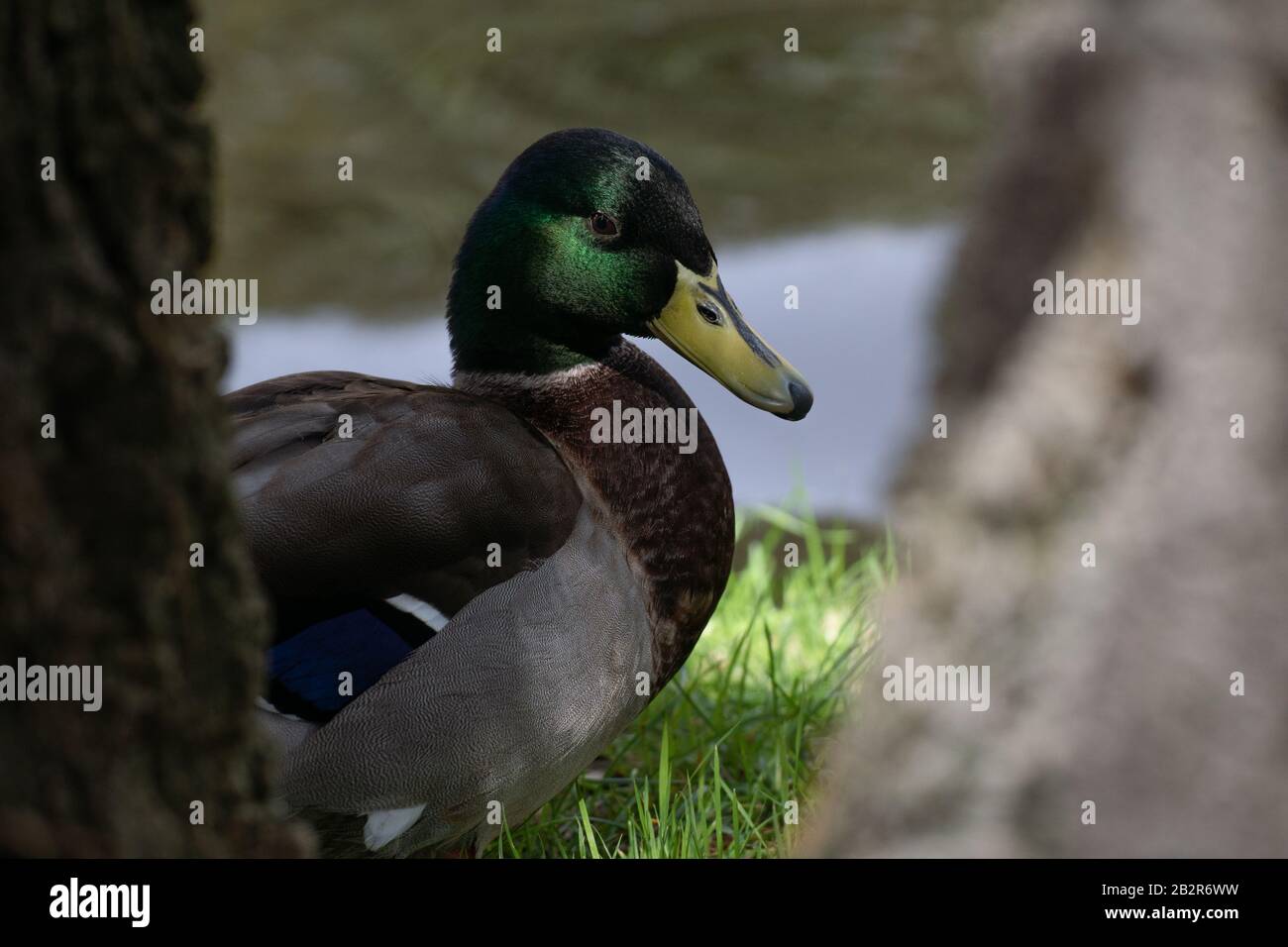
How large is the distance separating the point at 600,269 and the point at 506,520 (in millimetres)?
640

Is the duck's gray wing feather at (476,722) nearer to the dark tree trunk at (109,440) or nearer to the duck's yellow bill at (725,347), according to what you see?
the duck's yellow bill at (725,347)

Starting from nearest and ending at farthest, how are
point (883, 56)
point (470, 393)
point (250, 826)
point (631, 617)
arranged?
point (250, 826) < point (631, 617) < point (470, 393) < point (883, 56)

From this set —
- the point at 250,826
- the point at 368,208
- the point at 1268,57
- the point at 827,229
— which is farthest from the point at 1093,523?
the point at 368,208

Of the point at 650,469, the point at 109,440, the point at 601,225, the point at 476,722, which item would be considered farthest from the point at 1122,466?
the point at 601,225

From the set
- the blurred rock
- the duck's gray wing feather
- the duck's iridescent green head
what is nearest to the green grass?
the duck's gray wing feather

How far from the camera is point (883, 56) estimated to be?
8.87 metres

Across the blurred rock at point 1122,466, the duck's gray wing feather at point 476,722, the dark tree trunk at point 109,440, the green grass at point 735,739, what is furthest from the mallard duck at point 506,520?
the blurred rock at point 1122,466

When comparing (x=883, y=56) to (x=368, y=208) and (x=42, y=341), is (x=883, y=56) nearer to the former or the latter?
(x=368, y=208)

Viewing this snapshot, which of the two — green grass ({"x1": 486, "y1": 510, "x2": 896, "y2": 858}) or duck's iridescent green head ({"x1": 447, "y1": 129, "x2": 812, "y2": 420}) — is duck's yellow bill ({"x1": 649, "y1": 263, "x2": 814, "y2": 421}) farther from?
green grass ({"x1": 486, "y1": 510, "x2": 896, "y2": 858})

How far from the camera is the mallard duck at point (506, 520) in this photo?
2.51m

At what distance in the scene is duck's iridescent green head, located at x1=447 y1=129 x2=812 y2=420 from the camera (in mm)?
2984

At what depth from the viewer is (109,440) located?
53.6 inches

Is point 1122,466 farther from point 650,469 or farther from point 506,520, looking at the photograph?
point 650,469

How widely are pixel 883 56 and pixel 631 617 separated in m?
6.81
